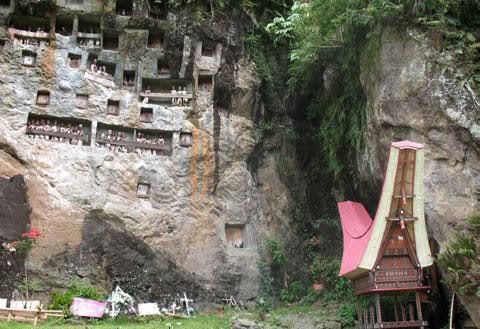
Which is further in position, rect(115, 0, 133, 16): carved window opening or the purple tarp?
rect(115, 0, 133, 16): carved window opening

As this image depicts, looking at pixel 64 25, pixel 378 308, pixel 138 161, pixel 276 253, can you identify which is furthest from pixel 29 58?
pixel 378 308

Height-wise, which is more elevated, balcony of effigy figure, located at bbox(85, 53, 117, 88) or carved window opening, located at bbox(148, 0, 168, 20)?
carved window opening, located at bbox(148, 0, 168, 20)

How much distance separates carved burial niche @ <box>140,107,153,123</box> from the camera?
56.4 ft

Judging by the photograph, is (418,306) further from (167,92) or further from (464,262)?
(167,92)

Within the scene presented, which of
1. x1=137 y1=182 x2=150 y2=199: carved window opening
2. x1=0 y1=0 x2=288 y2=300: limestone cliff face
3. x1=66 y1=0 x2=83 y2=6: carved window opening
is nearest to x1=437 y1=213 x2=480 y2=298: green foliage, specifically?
x1=0 y1=0 x2=288 y2=300: limestone cliff face

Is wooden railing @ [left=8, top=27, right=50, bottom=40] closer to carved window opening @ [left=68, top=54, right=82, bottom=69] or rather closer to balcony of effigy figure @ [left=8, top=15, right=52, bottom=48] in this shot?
→ balcony of effigy figure @ [left=8, top=15, right=52, bottom=48]

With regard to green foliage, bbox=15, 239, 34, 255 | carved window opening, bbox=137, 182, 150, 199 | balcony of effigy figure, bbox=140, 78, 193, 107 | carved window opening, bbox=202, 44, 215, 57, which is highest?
carved window opening, bbox=202, 44, 215, 57

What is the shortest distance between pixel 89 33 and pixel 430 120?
1186 centimetres

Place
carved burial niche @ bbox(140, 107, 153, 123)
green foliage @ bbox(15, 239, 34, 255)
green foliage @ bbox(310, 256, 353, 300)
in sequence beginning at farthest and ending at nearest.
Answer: carved burial niche @ bbox(140, 107, 153, 123), green foliage @ bbox(310, 256, 353, 300), green foliage @ bbox(15, 239, 34, 255)

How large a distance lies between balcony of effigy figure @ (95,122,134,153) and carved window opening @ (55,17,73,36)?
12.6ft

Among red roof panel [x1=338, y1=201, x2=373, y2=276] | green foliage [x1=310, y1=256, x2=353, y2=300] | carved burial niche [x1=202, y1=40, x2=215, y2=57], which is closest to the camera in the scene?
red roof panel [x1=338, y1=201, x2=373, y2=276]

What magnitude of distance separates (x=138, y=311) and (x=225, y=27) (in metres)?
10.5

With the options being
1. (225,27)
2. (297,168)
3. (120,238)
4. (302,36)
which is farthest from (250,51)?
(120,238)

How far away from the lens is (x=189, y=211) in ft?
52.9
